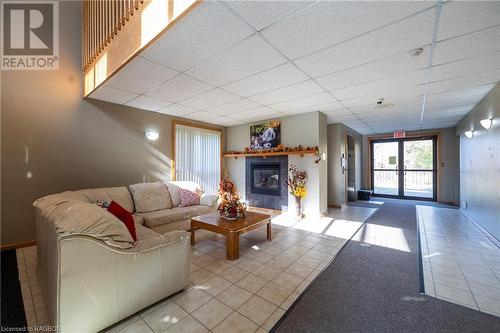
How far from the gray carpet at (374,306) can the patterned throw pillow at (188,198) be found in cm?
284

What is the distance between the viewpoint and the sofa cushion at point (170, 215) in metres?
3.32

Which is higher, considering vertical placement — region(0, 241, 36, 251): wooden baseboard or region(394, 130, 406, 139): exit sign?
region(394, 130, 406, 139): exit sign

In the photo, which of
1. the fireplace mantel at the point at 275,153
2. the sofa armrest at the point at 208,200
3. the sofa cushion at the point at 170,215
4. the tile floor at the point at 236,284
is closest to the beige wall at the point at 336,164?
the fireplace mantel at the point at 275,153

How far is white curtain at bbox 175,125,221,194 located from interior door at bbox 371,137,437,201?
6.47 m

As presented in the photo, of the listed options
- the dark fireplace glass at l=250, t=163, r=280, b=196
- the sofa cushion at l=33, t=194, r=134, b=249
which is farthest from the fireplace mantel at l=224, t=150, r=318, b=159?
the sofa cushion at l=33, t=194, r=134, b=249

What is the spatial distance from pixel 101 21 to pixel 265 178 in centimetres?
453

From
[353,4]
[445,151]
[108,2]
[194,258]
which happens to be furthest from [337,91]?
[445,151]

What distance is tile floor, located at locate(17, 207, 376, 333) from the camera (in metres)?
1.71

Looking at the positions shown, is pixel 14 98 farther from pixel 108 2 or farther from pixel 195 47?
pixel 195 47

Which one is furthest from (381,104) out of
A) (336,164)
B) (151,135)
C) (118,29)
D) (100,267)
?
(100,267)

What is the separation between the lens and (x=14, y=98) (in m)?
3.12

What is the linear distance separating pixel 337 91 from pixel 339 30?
173 centimetres

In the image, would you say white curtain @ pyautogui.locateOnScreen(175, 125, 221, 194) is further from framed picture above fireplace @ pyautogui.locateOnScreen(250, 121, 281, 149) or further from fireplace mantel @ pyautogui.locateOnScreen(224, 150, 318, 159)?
framed picture above fireplace @ pyautogui.locateOnScreen(250, 121, 281, 149)

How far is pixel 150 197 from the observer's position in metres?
3.87
